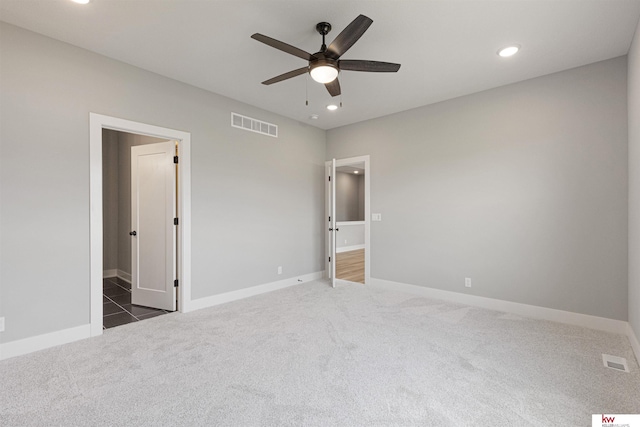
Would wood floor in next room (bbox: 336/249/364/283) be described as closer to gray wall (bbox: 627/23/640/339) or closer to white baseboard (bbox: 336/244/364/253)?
white baseboard (bbox: 336/244/364/253)

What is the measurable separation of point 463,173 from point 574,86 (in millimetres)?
1482

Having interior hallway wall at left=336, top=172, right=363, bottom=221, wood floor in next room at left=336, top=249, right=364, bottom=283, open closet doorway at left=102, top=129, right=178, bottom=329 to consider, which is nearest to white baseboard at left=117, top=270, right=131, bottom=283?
open closet doorway at left=102, top=129, right=178, bottom=329

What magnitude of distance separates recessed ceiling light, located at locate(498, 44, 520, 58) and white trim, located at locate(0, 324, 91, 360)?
5087 millimetres

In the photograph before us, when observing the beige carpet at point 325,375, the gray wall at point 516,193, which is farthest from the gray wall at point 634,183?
the beige carpet at point 325,375

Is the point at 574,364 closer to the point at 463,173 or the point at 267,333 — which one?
the point at 463,173

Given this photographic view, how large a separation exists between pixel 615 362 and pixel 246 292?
414cm

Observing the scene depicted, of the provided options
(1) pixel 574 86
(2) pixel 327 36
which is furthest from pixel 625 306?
(2) pixel 327 36

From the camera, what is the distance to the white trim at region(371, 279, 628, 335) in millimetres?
3096

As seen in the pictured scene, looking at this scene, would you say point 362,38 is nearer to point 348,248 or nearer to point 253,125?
point 253,125

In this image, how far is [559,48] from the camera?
2889 mm

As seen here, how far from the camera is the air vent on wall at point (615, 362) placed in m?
2.37

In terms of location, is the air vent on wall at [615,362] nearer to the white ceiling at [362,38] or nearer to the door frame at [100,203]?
the white ceiling at [362,38]

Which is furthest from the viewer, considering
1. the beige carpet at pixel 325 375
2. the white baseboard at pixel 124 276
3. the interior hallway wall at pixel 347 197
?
the interior hallway wall at pixel 347 197

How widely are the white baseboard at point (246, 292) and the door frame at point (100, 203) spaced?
0.15 m
